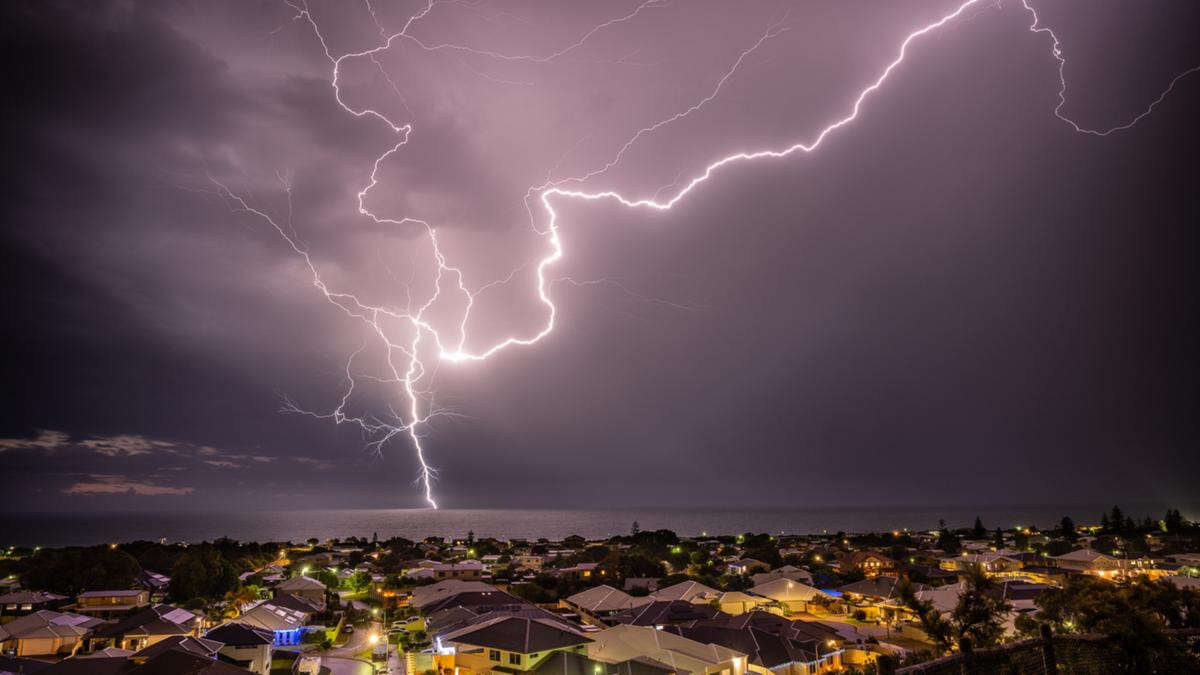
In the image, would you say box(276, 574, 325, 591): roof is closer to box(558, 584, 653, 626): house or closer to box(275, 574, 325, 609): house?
box(275, 574, 325, 609): house

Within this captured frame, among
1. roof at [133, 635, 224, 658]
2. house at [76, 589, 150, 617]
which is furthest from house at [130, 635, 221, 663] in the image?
house at [76, 589, 150, 617]

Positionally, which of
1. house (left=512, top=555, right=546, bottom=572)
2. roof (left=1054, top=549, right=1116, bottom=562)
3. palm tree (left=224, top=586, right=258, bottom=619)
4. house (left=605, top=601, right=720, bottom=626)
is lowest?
house (left=512, top=555, right=546, bottom=572)

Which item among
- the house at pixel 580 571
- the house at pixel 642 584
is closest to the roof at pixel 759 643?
the house at pixel 642 584

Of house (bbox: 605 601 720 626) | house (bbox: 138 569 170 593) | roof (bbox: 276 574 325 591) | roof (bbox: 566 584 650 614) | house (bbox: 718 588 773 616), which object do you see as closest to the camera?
house (bbox: 605 601 720 626)

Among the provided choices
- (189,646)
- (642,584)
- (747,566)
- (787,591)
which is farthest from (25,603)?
(747,566)

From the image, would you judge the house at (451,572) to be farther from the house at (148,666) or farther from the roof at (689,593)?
the house at (148,666)

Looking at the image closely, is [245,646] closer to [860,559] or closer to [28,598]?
[28,598]

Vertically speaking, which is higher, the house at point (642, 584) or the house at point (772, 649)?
the house at point (772, 649)
